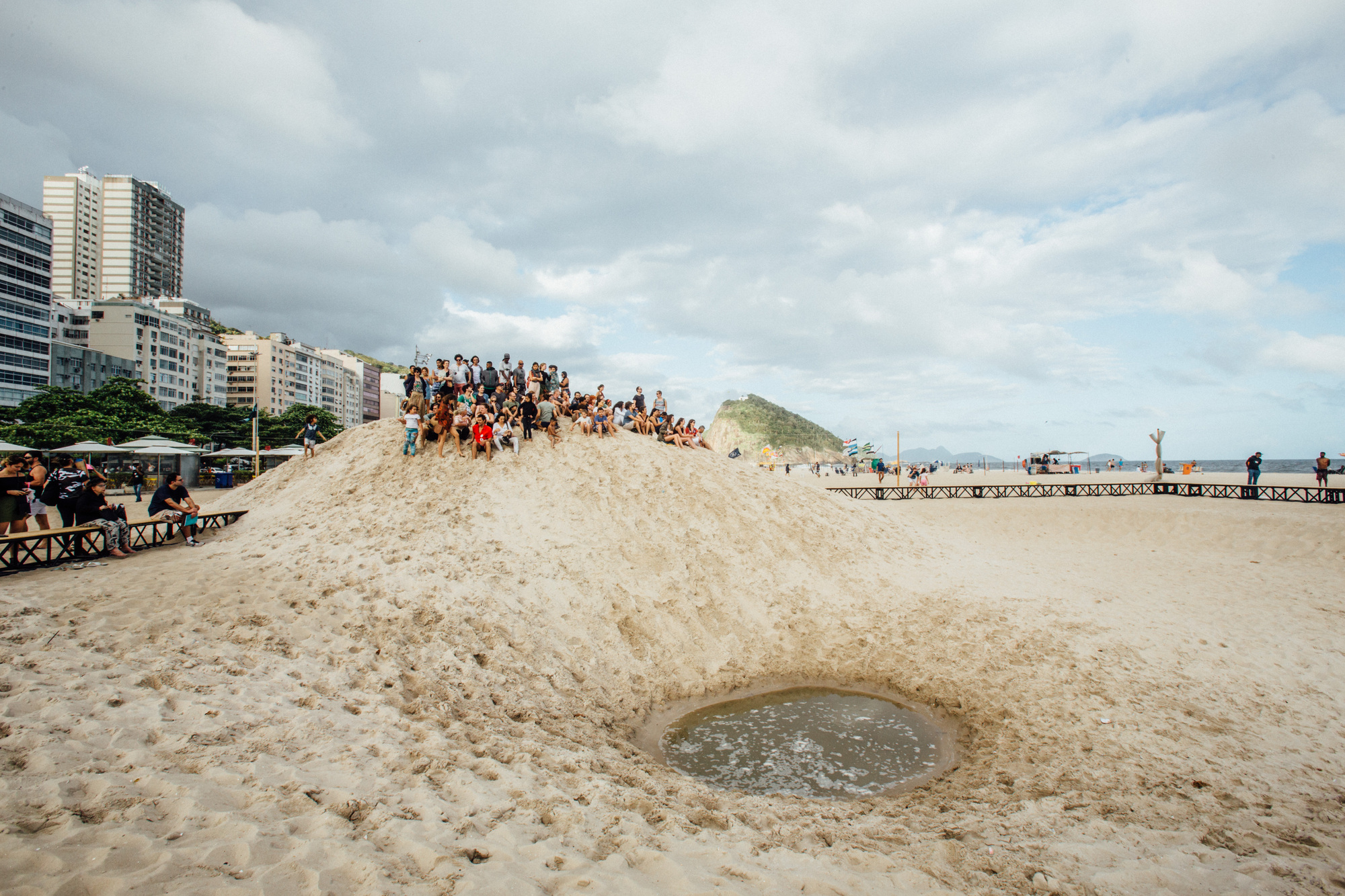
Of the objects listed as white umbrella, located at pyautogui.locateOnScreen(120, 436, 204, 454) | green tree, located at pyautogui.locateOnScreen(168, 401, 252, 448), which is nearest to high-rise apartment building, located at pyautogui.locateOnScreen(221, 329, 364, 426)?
green tree, located at pyautogui.locateOnScreen(168, 401, 252, 448)

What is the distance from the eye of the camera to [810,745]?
8.09 metres

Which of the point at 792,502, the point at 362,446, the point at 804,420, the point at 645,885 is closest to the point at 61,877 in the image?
the point at 645,885

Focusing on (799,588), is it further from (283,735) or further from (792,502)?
(283,735)

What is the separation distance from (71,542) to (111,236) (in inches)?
7159

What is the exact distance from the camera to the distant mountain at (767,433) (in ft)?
413

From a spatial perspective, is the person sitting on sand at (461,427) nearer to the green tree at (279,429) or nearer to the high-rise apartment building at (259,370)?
the green tree at (279,429)

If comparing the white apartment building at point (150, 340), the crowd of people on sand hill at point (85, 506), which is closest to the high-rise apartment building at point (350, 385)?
the white apartment building at point (150, 340)

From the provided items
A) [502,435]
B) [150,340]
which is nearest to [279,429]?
[150,340]

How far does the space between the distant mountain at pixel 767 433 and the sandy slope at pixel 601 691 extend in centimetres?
10513

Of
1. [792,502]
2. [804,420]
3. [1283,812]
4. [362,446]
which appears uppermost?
[804,420]

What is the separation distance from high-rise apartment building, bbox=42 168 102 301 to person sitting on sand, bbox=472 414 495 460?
17101cm

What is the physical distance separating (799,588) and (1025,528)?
15.0 metres

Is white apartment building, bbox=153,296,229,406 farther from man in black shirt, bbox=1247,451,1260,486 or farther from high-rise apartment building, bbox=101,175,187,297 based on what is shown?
man in black shirt, bbox=1247,451,1260,486

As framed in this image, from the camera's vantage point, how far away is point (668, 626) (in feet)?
37.0
